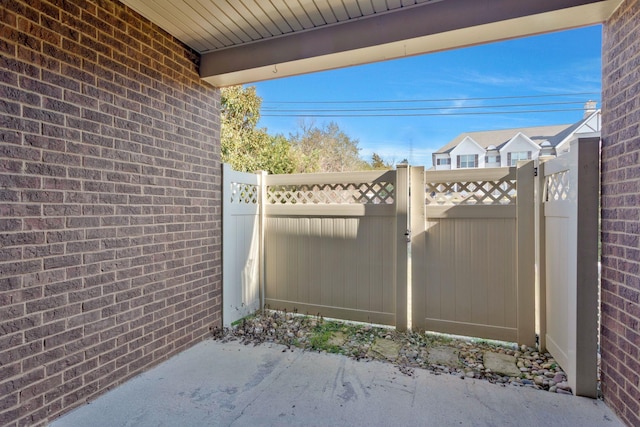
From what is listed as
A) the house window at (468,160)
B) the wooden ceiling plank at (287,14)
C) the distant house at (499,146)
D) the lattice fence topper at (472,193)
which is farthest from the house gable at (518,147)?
the wooden ceiling plank at (287,14)

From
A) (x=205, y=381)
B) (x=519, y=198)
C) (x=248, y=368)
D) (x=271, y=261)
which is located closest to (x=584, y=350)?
(x=519, y=198)

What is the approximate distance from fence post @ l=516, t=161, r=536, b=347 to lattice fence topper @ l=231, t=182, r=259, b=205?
293 cm

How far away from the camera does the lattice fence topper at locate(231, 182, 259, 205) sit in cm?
381

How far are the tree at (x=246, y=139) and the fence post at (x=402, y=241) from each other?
17.9 ft

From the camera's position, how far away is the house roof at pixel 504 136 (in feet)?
48.9

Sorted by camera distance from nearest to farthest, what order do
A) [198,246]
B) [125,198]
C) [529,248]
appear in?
[125,198] < [529,248] < [198,246]

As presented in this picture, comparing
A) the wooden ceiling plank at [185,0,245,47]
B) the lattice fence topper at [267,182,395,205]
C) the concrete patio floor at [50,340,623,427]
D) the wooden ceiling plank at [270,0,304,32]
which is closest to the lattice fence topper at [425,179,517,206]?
the lattice fence topper at [267,182,395,205]

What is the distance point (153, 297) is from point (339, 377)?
5.53ft

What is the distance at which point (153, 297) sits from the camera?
2.75 m

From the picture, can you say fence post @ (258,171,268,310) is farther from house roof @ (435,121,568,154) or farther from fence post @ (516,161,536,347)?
house roof @ (435,121,568,154)

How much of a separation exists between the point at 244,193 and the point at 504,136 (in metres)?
15.8

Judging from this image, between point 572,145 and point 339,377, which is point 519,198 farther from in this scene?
point 339,377

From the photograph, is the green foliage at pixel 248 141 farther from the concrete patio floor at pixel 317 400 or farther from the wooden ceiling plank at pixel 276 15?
the concrete patio floor at pixel 317 400

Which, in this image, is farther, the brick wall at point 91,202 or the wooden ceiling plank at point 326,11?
the wooden ceiling plank at point 326,11
